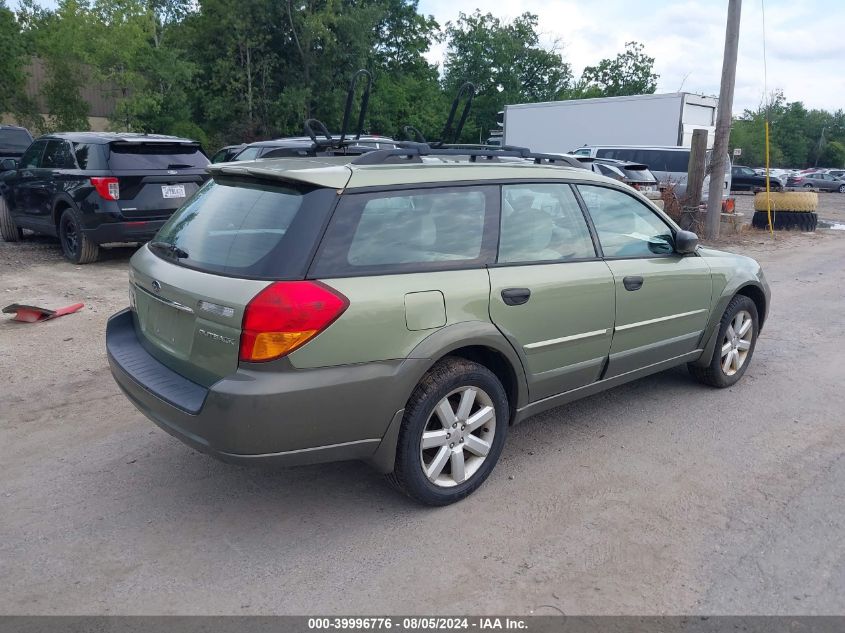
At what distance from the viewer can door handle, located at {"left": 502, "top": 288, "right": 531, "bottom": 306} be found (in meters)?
3.56

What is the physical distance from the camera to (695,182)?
14.5m

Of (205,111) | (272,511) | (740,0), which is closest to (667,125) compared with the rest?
(740,0)

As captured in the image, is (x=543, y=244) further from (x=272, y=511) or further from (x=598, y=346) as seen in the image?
(x=272, y=511)

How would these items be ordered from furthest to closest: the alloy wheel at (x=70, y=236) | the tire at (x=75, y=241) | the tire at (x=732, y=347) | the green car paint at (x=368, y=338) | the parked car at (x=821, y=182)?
1. the parked car at (x=821, y=182)
2. the alloy wheel at (x=70, y=236)
3. the tire at (x=75, y=241)
4. the tire at (x=732, y=347)
5. the green car paint at (x=368, y=338)

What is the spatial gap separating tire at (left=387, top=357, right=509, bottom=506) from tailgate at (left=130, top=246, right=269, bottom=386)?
871 millimetres

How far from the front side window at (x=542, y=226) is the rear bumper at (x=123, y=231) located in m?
6.18

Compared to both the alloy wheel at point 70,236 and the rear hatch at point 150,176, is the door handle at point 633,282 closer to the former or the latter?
the rear hatch at point 150,176

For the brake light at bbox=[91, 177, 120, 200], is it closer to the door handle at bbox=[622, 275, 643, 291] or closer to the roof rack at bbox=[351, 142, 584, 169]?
the roof rack at bbox=[351, 142, 584, 169]

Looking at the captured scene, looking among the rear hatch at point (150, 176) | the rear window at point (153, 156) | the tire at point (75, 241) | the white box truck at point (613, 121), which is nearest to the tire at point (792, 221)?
the white box truck at point (613, 121)

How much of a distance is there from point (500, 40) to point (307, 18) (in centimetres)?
2728

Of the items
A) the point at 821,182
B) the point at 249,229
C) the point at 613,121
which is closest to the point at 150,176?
the point at 249,229

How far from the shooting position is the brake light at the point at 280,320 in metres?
2.89

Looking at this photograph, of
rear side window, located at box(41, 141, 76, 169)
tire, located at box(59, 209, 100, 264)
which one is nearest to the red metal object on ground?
tire, located at box(59, 209, 100, 264)

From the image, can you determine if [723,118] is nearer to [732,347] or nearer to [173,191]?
[732,347]
